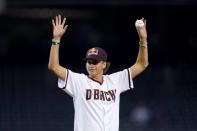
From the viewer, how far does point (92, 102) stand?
4.84 m

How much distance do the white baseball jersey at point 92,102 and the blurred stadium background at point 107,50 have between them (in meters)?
5.36

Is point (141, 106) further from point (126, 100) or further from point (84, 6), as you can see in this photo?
point (84, 6)

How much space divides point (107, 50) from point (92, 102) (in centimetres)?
749

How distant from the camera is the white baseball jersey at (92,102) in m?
4.82

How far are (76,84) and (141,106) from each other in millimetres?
6050

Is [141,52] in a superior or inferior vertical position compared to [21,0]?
inferior

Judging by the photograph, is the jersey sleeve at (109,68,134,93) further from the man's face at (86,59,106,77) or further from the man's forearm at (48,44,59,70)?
the man's forearm at (48,44,59,70)

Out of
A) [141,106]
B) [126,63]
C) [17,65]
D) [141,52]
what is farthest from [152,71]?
[141,52]

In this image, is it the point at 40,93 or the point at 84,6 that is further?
the point at 84,6

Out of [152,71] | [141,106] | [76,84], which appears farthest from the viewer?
[152,71]

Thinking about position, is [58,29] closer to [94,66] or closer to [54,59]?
[54,59]

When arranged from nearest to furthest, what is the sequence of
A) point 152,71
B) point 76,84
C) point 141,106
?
point 76,84, point 141,106, point 152,71

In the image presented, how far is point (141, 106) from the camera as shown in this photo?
10883 millimetres

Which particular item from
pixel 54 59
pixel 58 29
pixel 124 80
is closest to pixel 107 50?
pixel 124 80
